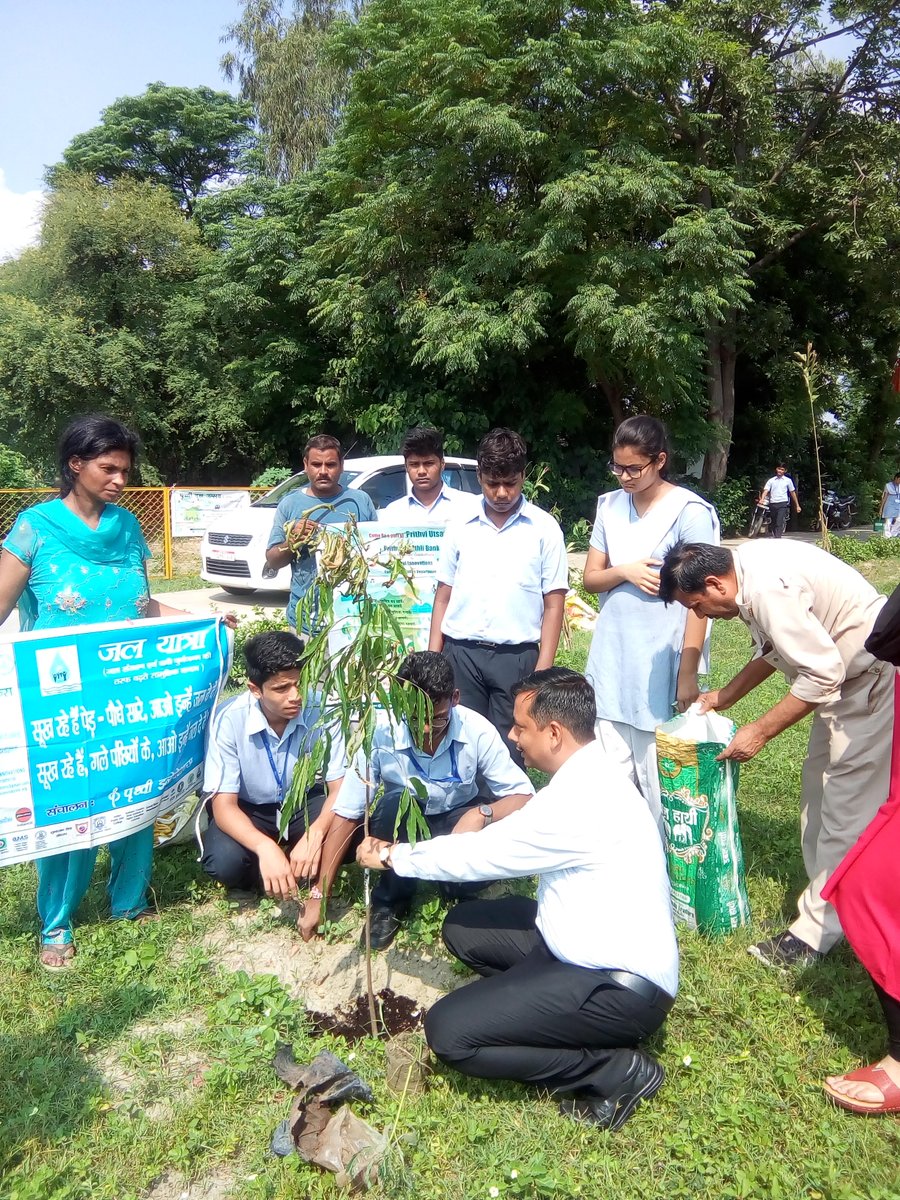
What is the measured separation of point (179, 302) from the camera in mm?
20000

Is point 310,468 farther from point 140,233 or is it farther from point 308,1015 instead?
point 140,233

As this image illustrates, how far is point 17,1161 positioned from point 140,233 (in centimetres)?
2111

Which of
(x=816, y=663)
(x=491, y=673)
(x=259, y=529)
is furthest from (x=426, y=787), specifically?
(x=259, y=529)

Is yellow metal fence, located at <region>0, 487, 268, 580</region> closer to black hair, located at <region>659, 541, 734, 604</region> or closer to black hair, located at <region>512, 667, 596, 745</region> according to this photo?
black hair, located at <region>659, 541, 734, 604</region>

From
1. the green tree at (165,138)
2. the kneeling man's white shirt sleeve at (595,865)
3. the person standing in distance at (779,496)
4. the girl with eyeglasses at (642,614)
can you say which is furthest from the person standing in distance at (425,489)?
the green tree at (165,138)

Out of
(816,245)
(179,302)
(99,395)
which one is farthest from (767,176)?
(99,395)

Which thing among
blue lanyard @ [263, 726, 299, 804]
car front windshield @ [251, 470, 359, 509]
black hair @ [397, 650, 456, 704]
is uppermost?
car front windshield @ [251, 470, 359, 509]

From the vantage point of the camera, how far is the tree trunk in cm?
1670

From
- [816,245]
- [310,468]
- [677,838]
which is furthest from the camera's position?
[816,245]

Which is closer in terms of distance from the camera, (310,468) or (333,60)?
(310,468)

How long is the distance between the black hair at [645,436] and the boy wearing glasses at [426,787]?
3.65ft

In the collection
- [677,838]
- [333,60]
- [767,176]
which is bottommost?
[677,838]

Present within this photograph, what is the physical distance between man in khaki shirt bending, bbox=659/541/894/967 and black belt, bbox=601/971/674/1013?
32.9 inches

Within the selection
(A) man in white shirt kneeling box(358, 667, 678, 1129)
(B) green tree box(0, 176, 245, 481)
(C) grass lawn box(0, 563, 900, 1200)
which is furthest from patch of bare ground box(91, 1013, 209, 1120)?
(B) green tree box(0, 176, 245, 481)
